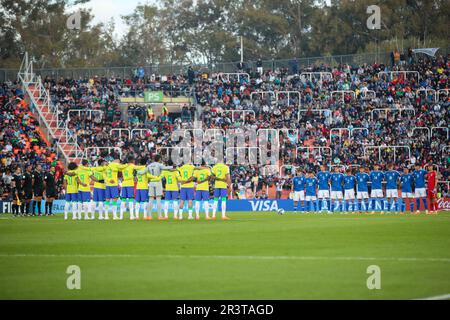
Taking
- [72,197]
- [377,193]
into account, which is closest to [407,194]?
[377,193]

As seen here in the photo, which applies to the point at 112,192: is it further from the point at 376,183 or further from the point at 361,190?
the point at 376,183

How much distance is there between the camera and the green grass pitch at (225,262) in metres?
13.3

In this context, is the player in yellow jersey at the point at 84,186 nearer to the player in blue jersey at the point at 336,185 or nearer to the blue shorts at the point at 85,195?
the blue shorts at the point at 85,195

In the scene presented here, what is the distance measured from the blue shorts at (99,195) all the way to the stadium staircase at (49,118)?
702 inches

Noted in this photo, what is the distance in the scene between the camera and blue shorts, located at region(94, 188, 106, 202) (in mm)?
35188

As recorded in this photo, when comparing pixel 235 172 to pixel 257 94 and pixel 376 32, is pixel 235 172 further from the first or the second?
pixel 376 32

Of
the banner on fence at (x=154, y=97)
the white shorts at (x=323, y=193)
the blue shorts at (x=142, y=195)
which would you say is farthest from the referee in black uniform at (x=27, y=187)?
the banner on fence at (x=154, y=97)

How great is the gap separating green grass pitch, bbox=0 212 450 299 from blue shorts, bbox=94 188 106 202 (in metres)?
7.52

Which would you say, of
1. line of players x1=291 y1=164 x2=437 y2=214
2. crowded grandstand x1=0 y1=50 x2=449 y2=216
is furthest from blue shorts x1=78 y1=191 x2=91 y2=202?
line of players x1=291 y1=164 x2=437 y2=214

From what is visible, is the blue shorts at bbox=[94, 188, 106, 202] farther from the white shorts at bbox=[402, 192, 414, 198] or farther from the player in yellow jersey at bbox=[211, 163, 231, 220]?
the white shorts at bbox=[402, 192, 414, 198]

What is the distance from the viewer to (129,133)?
55844mm

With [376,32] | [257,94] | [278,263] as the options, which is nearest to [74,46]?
[376,32]

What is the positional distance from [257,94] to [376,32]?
3733cm

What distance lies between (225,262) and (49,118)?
43.2 meters
